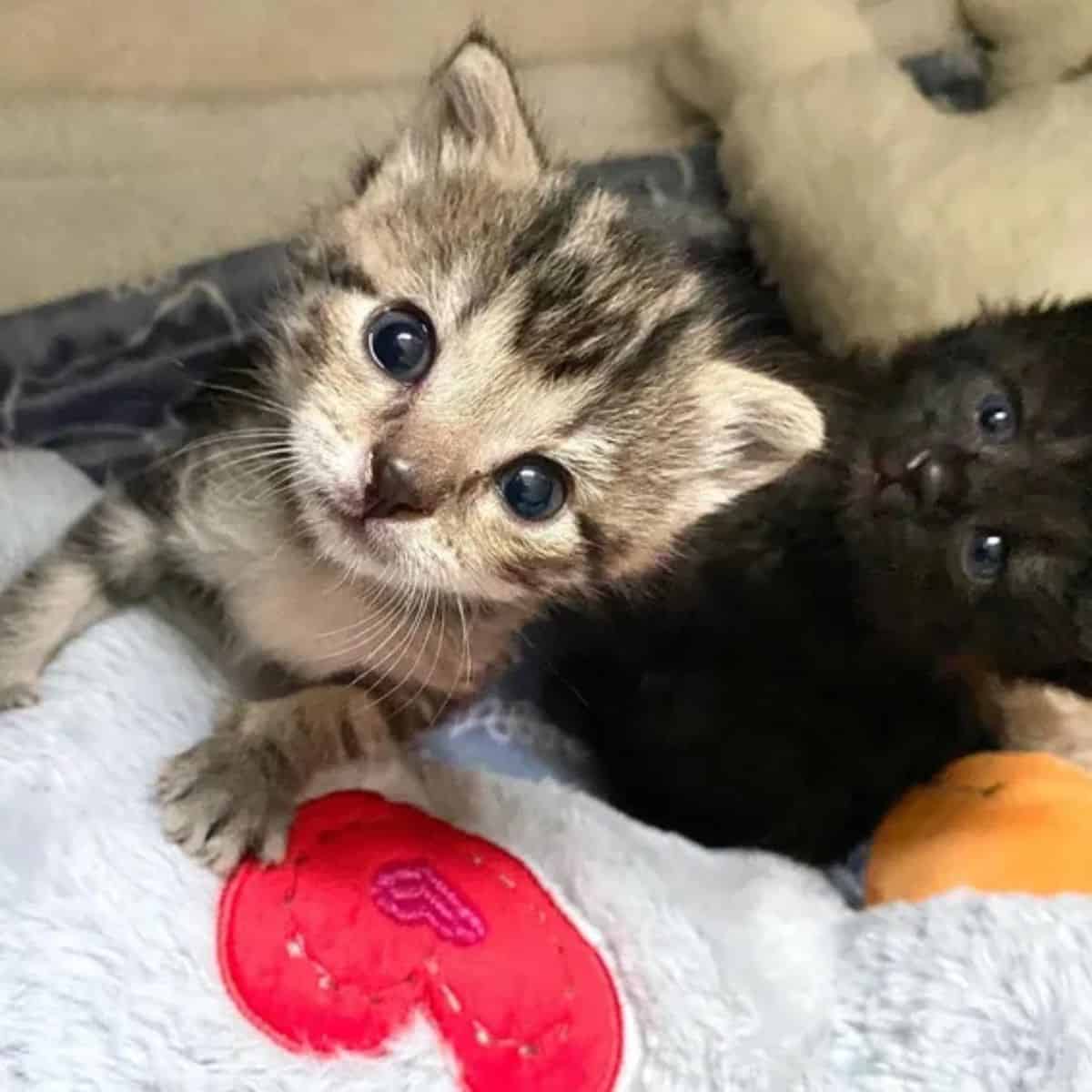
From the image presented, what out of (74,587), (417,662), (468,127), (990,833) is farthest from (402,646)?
(990,833)

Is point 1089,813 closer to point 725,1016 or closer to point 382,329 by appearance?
point 725,1016

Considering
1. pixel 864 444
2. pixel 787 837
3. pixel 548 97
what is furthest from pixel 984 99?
pixel 787 837

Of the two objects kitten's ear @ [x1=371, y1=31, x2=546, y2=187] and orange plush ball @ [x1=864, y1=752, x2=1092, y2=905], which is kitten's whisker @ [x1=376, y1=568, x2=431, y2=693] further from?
orange plush ball @ [x1=864, y1=752, x2=1092, y2=905]

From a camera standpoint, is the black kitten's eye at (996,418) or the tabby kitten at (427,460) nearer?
the tabby kitten at (427,460)

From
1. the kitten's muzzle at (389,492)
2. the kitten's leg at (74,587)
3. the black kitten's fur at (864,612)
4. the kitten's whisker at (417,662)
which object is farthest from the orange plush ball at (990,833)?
the kitten's leg at (74,587)

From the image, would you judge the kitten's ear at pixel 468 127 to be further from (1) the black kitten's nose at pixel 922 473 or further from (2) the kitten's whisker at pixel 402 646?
(1) the black kitten's nose at pixel 922 473

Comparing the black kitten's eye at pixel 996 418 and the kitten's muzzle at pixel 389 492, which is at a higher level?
the kitten's muzzle at pixel 389 492

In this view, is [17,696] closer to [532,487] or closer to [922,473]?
[532,487]
